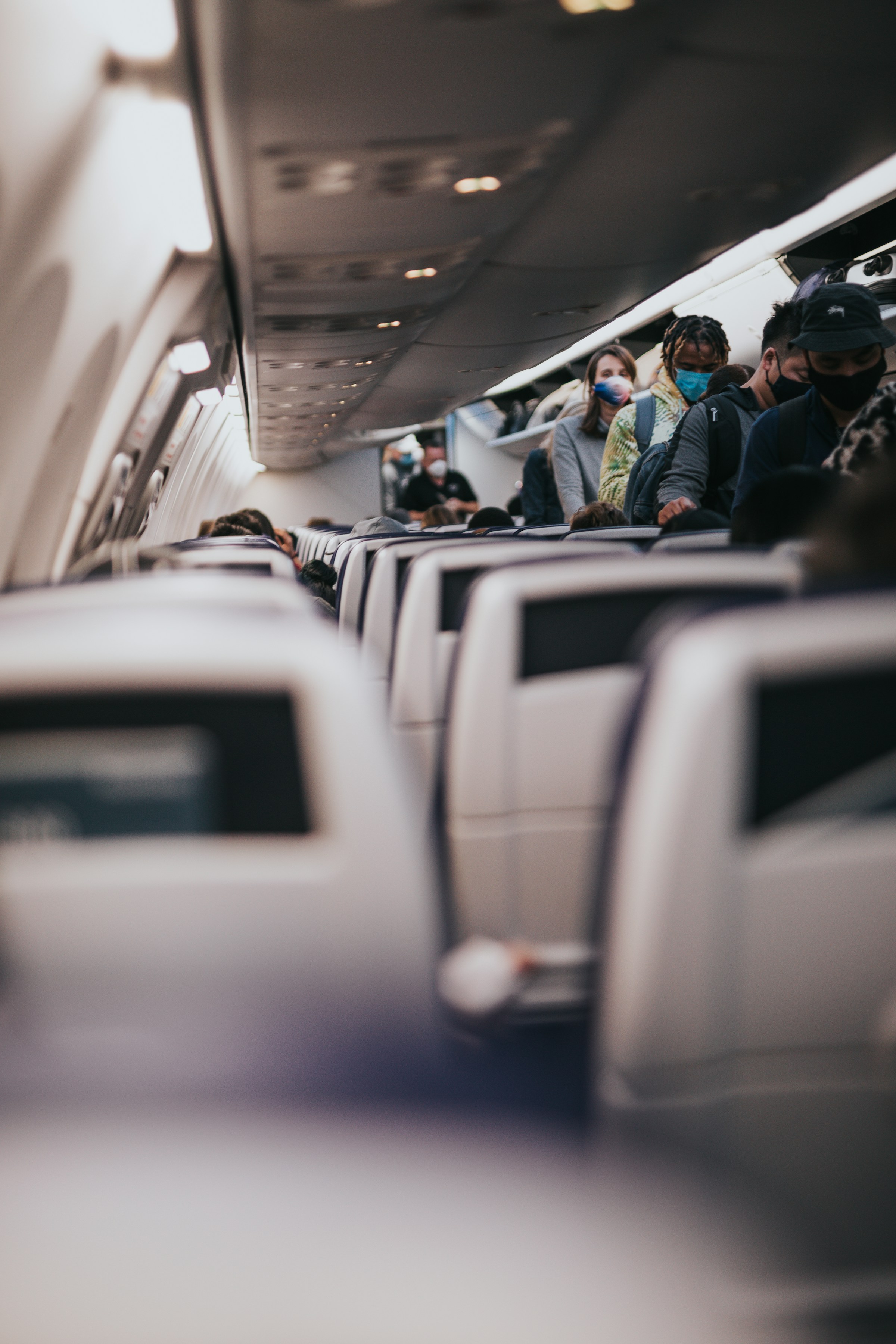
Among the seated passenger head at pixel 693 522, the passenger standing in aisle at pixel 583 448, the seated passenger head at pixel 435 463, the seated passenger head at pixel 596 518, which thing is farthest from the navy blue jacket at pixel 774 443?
the seated passenger head at pixel 435 463

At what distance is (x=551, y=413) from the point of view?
21641mm

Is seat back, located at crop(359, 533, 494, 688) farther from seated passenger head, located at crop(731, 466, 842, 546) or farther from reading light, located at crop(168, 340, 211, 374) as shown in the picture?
reading light, located at crop(168, 340, 211, 374)

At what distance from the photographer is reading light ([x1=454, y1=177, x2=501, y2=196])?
5.56m

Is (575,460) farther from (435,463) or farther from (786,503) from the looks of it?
(435,463)

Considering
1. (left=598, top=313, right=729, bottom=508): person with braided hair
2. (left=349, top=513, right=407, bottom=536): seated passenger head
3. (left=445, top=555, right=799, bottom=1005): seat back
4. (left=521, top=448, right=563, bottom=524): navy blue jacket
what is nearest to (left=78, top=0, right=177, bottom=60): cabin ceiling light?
(left=445, top=555, right=799, bottom=1005): seat back

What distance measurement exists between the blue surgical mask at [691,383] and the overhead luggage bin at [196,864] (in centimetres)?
452

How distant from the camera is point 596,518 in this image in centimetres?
506

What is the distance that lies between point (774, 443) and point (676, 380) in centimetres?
149

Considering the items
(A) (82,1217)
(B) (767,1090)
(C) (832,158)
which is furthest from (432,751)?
(C) (832,158)

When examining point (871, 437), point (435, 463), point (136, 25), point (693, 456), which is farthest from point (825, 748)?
point (435, 463)

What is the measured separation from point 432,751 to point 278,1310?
2.03 m

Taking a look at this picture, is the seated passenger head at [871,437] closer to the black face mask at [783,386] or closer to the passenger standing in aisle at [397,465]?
the black face mask at [783,386]

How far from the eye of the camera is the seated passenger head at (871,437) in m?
3.01

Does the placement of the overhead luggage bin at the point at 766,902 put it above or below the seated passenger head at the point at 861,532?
below
